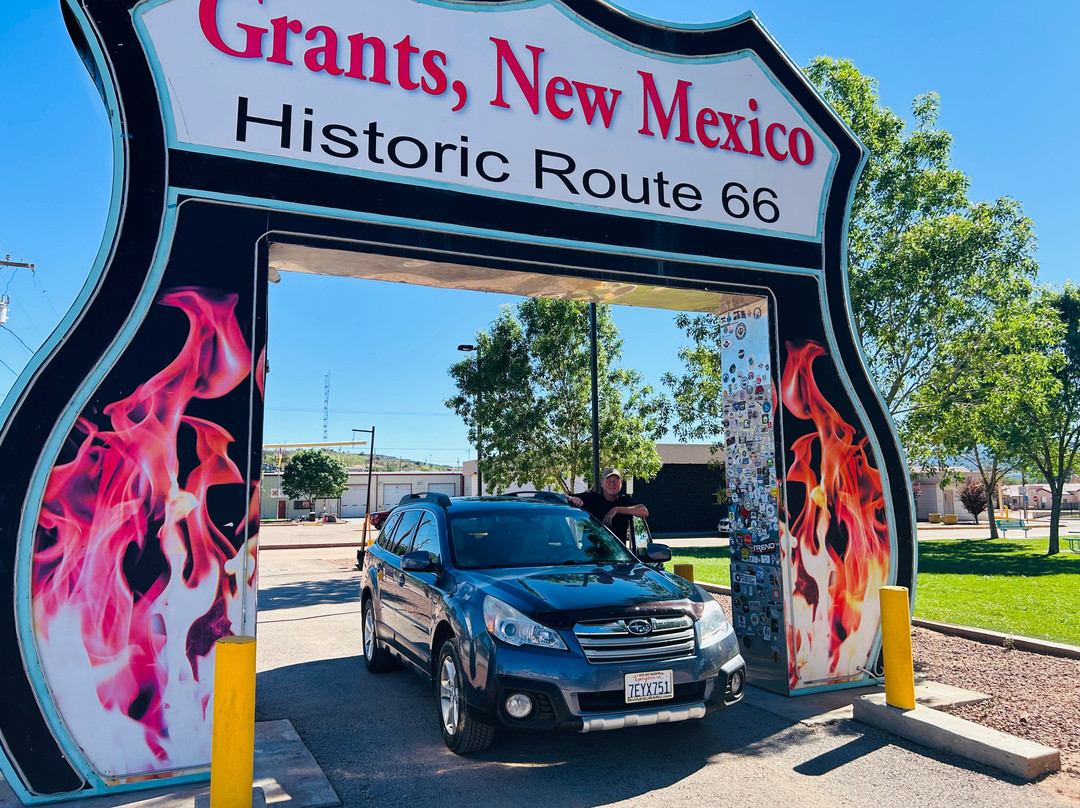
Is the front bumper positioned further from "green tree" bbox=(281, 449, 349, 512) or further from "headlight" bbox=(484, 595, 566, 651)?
"green tree" bbox=(281, 449, 349, 512)

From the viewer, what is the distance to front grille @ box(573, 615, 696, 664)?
4.63 m

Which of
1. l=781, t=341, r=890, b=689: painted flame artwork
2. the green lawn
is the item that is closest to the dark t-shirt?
l=781, t=341, r=890, b=689: painted flame artwork

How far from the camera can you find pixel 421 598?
5941mm

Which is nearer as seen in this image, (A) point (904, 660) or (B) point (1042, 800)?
(B) point (1042, 800)

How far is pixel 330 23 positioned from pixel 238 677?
15.2 ft


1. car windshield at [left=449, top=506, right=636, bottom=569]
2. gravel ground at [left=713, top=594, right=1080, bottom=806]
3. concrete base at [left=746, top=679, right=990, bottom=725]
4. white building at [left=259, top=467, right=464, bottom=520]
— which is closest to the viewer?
gravel ground at [left=713, top=594, right=1080, bottom=806]

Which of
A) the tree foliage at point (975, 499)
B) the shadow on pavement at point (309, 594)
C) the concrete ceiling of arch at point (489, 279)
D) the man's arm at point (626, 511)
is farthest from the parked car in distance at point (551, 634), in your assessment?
the tree foliage at point (975, 499)

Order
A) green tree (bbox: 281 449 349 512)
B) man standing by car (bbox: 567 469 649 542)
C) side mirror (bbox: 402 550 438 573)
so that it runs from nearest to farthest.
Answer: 1. side mirror (bbox: 402 550 438 573)
2. man standing by car (bbox: 567 469 649 542)
3. green tree (bbox: 281 449 349 512)

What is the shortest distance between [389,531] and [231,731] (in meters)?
3.68

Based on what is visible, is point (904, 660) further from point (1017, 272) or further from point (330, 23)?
point (1017, 272)

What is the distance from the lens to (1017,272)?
41.5ft

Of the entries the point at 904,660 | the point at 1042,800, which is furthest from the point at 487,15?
the point at 1042,800

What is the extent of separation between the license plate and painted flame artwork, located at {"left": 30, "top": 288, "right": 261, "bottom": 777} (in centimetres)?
250

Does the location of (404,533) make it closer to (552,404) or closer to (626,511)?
(626,511)
